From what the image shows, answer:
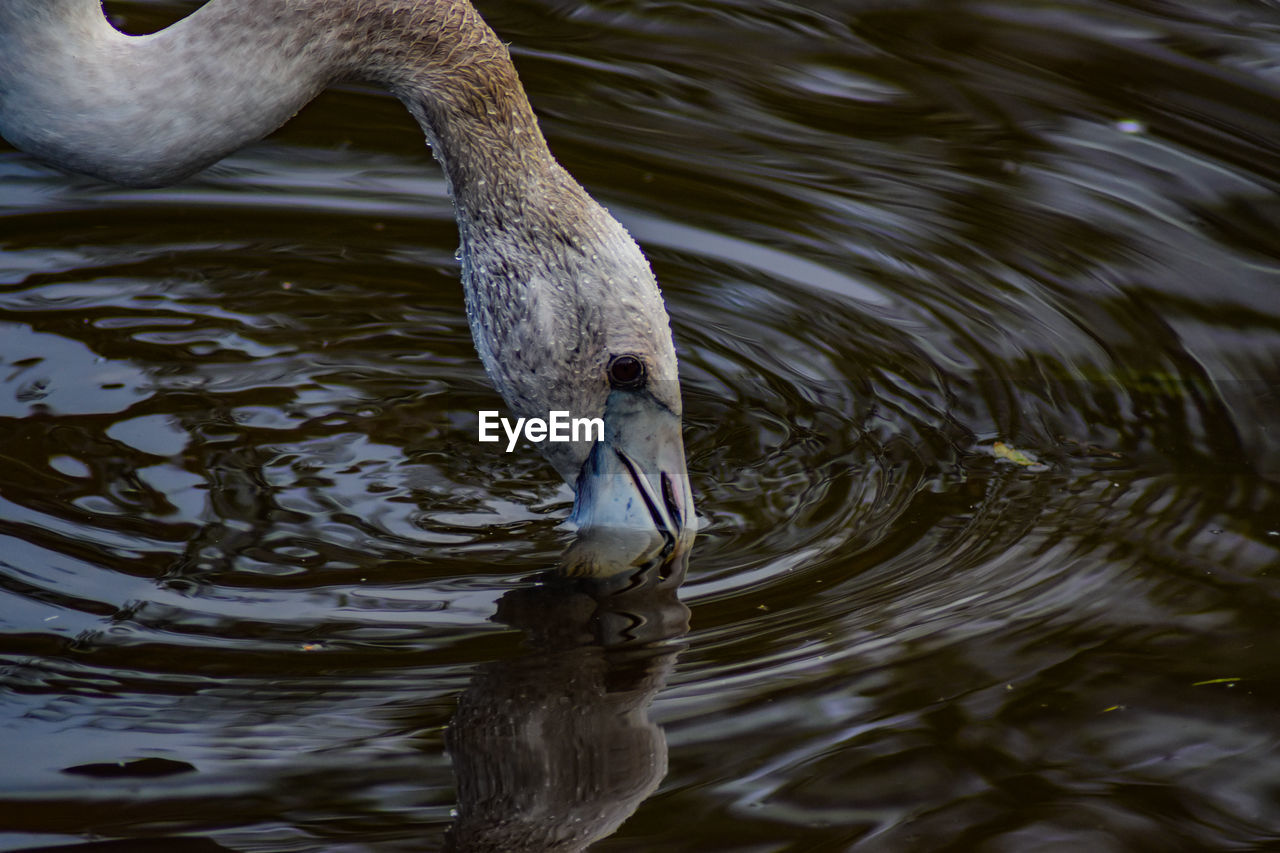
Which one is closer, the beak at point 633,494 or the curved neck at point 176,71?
the curved neck at point 176,71

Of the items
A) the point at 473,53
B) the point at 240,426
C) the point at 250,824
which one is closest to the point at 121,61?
the point at 473,53

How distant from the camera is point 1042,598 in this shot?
329cm

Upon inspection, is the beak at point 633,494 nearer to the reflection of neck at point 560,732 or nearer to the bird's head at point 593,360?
the bird's head at point 593,360

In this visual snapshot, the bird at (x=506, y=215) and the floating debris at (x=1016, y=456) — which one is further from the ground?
the bird at (x=506, y=215)

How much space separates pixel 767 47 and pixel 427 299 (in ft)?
7.65

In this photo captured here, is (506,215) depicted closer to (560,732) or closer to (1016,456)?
(560,732)

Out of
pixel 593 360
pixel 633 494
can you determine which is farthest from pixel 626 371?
pixel 633 494

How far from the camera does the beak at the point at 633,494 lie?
3.49 metres

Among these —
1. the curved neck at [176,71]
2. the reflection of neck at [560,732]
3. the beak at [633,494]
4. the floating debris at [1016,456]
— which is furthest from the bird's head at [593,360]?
the floating debris at [1016,456]

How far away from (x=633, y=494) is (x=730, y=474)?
1.39 ft

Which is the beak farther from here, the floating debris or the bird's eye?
the floating debris

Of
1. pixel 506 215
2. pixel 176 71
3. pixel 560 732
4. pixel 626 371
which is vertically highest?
pixel 176 71

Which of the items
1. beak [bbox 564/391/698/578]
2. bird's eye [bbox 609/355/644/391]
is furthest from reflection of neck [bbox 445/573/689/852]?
bird's eye [bbox 609/355/644/391]

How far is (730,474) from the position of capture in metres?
3.89
